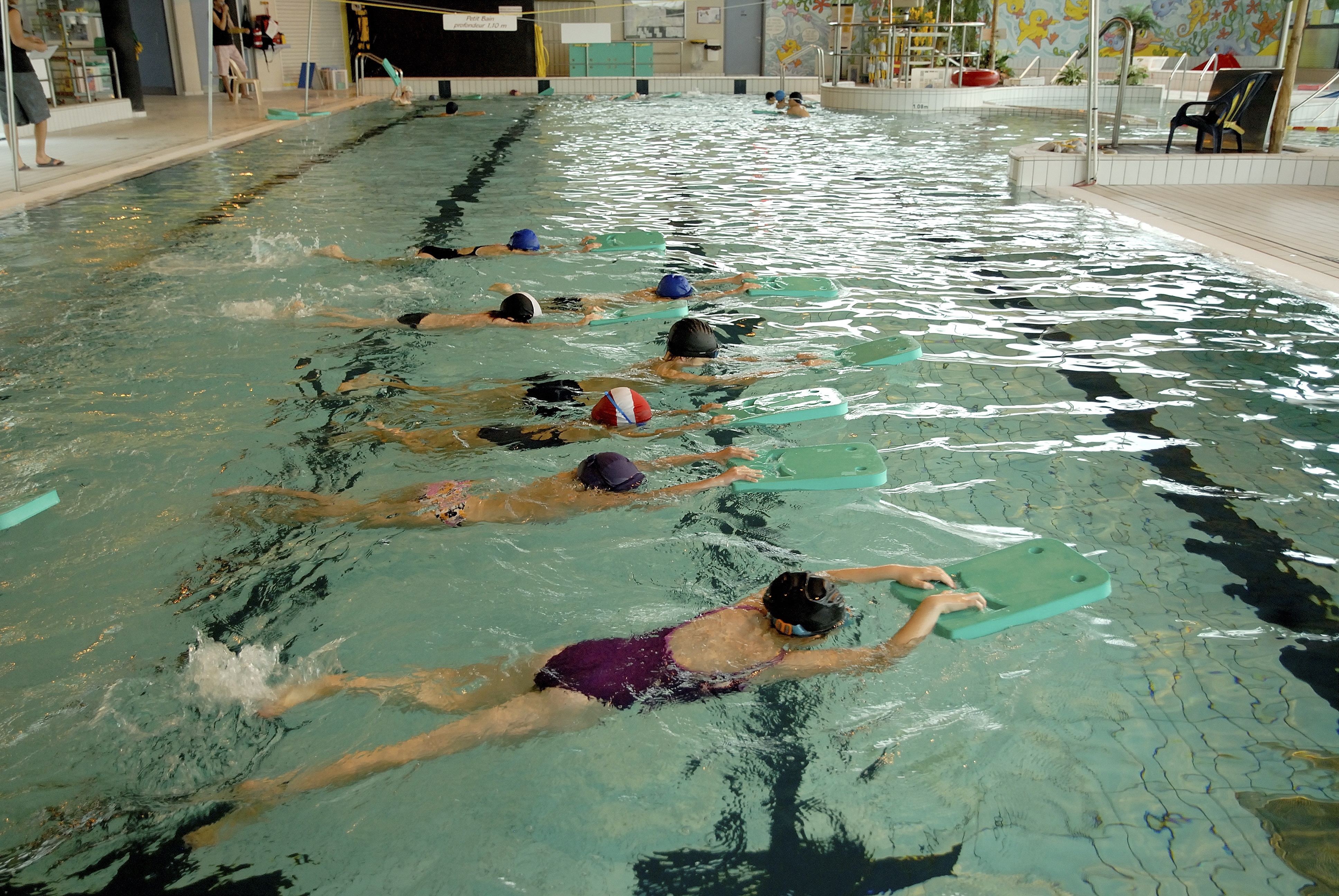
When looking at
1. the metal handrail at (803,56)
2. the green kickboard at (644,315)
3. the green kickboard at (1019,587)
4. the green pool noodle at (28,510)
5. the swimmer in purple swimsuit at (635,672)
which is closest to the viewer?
the swimmer in purple swimsuit at (635,672)

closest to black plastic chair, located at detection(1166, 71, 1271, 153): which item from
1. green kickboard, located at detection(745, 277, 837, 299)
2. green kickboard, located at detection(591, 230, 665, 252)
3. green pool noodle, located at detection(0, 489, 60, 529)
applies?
green kickboard, located at detection(745, 277, 837, 299)

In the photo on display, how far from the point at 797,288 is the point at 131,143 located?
32.9 ft

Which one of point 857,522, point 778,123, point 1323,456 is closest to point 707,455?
point 857,522

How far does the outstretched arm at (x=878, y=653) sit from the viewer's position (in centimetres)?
245

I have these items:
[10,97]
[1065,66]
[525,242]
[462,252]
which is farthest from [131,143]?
[1065,66]

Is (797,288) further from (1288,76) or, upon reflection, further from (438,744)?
(1288,76)

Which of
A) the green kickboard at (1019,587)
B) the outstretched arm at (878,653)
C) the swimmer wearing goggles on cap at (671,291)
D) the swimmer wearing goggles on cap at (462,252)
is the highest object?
the swimmer wearing goggles on cap at (462,252)

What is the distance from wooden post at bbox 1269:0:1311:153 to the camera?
9039 mm

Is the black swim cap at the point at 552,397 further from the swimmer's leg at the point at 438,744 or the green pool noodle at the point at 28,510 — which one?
the swimmer's leg at the point at 438,744

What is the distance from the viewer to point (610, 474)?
127 inches

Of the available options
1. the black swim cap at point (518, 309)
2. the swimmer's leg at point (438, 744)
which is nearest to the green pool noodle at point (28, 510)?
the swimmer's leg at point (438, 744)

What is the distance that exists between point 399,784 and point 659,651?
70 cm

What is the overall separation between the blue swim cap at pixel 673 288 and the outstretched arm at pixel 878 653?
3.49m

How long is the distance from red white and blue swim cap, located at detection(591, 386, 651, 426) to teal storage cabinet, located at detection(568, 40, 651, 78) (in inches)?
892
